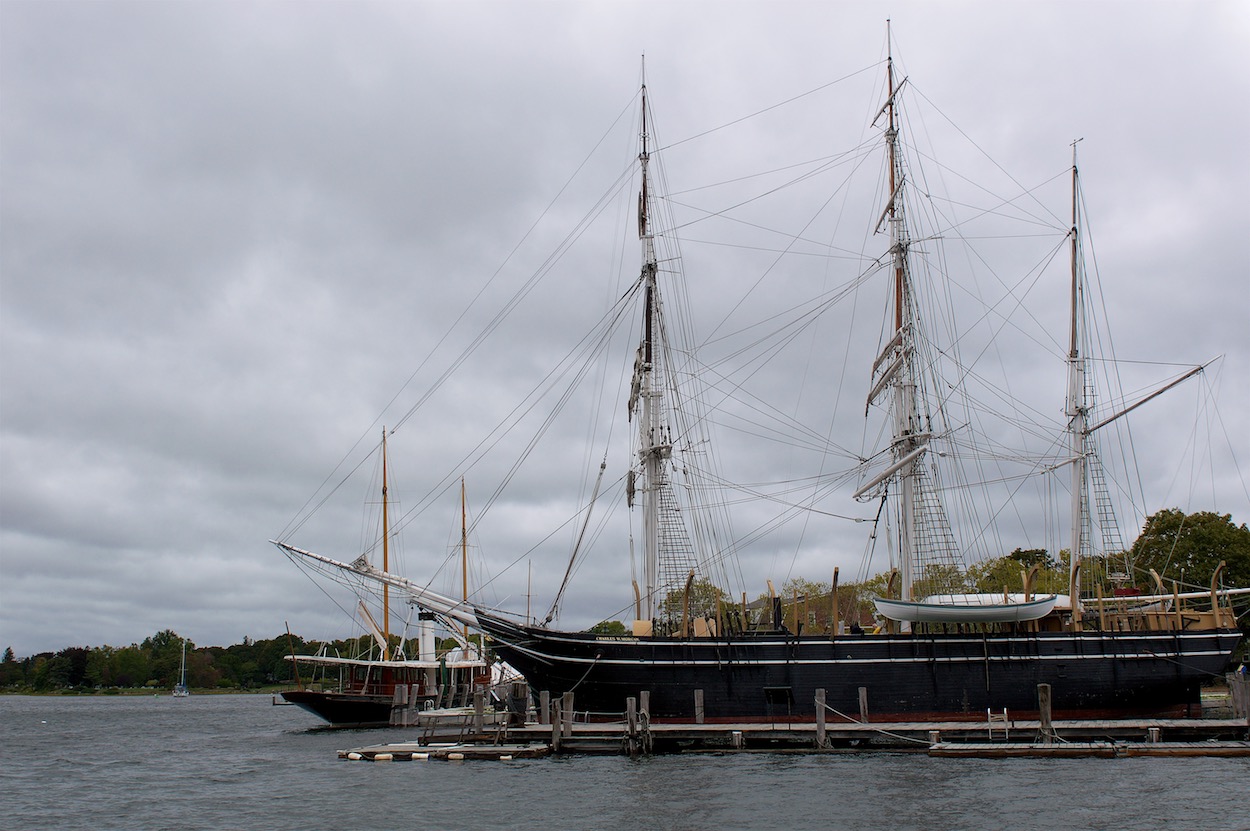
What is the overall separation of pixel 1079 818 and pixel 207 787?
2667 centimetres

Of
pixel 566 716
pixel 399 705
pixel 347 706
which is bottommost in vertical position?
pixel 347 706

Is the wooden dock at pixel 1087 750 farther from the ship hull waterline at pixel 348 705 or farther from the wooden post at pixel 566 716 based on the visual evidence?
the ship hull waterline at pixel 348 705

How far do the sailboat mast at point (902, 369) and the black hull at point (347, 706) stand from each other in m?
28.7

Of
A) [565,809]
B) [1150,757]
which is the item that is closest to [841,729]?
[1150,757]

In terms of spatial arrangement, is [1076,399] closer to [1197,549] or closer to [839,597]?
[1197,549]

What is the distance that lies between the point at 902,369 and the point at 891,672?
49.2 ft

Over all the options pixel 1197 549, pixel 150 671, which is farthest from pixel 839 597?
pixel 150 671

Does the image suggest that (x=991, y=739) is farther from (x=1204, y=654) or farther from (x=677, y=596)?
(x=677, y=596)

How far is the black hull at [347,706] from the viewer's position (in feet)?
180

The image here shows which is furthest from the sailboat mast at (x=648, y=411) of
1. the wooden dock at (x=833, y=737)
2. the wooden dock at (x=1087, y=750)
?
the wooden dock at (x=1087, y=750)

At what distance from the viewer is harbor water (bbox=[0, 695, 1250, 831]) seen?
2405 centimetres

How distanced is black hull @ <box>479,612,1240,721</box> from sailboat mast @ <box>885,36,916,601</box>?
5.01 metres

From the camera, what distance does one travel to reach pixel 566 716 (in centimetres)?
3544

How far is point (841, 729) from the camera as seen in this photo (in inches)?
1339
